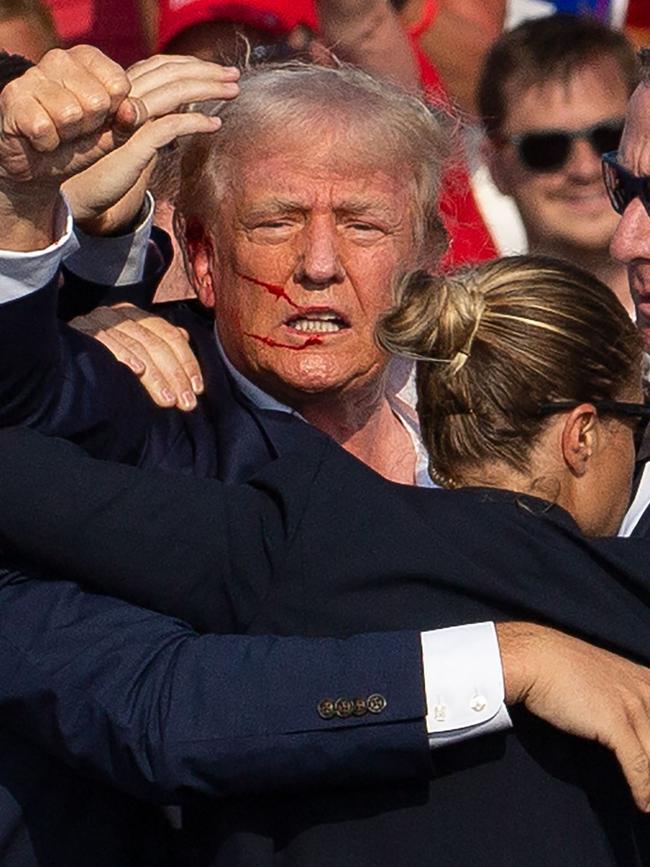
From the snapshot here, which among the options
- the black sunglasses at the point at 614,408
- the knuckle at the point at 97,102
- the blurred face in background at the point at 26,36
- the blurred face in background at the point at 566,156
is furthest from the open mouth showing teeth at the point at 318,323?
the blurred face in background at the point at 26,36

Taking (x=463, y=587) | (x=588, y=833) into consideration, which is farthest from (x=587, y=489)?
(x=588, y=833)

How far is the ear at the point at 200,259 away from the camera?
110 inches

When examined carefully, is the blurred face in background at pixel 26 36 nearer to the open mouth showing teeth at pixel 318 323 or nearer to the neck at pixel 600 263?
the neck at pixel 600 263

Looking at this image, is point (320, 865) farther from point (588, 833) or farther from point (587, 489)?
point (587, 489)

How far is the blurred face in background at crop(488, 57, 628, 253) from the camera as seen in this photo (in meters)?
3.87

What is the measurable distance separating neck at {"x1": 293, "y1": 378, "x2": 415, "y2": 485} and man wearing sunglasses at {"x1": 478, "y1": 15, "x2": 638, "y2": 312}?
1.11 meters

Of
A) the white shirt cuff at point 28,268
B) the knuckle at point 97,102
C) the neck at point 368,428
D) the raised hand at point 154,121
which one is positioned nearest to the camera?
the knuckle at point 97,102

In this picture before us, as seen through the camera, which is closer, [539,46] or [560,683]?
[560,683]

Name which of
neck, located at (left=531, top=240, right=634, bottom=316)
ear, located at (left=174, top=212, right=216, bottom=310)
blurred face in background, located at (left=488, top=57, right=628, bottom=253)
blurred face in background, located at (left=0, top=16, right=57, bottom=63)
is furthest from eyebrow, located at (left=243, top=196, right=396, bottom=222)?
blurred face in background, located at (left=0, top=16, right=57, bottom=63)

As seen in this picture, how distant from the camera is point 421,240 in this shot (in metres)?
Result: 2.80

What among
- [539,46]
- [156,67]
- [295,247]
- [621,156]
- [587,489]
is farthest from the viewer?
[539,46]

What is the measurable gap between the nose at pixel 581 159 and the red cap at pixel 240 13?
0.63 meters

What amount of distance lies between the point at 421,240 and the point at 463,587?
3.16ft

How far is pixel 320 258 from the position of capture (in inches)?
105
